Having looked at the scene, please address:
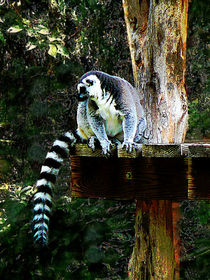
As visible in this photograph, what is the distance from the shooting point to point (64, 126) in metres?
4.77

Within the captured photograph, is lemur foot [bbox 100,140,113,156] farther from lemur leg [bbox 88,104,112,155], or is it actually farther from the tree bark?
the tree bark

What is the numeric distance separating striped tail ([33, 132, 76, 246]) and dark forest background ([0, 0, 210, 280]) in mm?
1782

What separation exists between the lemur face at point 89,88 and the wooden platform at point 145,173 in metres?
0.48

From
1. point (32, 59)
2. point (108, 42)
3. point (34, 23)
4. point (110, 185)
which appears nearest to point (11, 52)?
point (32, 59)

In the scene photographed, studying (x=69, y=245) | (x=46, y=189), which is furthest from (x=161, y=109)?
(x=69, y=245)

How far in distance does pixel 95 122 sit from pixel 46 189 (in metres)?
0.53

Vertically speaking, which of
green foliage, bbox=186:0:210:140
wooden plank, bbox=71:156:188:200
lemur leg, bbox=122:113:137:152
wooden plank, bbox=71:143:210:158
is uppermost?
green foliage, bbox=186:0:210:140

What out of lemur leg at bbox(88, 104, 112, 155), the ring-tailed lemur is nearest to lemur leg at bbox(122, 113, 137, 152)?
the ring-tailed lemur

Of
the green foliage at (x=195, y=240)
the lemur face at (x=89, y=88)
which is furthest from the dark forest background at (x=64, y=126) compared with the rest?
the lemur face at (x=89, y=88)

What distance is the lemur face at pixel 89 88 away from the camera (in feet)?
7.06

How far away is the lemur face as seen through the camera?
2.15 meters

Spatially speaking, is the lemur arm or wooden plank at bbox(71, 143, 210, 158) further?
the lemur arm

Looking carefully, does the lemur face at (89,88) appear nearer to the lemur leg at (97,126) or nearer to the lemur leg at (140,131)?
the lemur leg at (97,126)

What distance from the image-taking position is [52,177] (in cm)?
216
